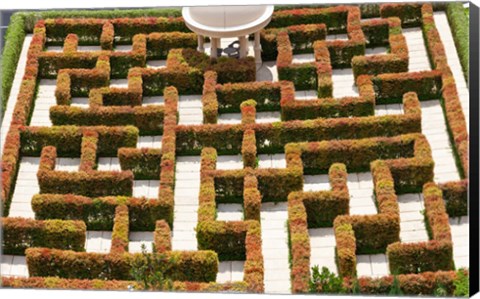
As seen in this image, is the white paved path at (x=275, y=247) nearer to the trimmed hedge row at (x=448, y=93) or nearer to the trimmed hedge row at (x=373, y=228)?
the trimmed hedge row at (x=373, y=228)

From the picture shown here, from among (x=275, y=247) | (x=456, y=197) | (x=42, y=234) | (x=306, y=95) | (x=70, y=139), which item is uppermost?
(x=306, y=95)

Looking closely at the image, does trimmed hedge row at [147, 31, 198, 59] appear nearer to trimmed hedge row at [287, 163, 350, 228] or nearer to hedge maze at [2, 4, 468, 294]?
hedge maze at [2, 4, 468, 294]

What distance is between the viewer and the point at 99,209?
114 ft

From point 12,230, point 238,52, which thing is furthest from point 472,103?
point 12,230

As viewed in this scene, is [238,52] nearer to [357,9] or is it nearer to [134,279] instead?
[357,9]

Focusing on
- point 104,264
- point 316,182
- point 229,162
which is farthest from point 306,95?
point 104,264

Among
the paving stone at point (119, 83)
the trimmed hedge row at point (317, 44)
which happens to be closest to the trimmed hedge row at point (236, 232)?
the trimmed hedge row at point (317, 44)

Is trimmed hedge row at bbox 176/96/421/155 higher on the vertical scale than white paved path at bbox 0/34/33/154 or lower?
lower

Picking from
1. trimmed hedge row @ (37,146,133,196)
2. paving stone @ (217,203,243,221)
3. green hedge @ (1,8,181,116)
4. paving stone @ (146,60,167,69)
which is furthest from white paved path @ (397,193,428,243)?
green hedge @ (1,8,181,116)

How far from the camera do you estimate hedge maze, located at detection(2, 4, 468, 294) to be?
33.1 metres

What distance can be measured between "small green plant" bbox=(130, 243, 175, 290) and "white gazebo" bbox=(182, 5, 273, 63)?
7401 mm

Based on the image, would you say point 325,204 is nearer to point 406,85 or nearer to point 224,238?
point 224,238

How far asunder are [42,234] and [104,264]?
6.76 feet

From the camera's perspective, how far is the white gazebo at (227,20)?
3703 centimetres
